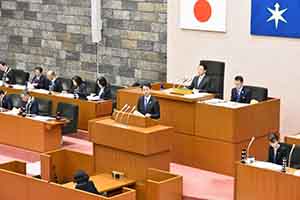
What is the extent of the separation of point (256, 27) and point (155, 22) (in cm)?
324

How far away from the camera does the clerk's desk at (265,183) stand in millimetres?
10141

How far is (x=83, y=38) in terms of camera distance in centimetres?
1952

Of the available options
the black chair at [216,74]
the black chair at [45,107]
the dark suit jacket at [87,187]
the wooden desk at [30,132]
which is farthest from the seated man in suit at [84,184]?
the black chair at [45,107]

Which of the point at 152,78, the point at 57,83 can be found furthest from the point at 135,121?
the point at 152,78

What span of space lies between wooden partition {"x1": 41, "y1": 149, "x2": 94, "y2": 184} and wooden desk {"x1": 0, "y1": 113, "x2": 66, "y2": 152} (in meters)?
1.39

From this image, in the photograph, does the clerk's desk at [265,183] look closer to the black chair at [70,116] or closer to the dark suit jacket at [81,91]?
the black chair at [70,116]

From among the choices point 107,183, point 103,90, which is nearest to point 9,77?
point 103,90

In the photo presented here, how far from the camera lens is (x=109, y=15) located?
18906 millimetres

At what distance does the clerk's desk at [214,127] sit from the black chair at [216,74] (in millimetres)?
1441

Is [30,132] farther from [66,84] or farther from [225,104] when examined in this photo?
[225,104]

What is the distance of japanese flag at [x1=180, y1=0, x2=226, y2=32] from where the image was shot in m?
16.2

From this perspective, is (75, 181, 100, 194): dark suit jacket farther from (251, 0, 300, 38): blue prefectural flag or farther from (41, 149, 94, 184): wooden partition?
(251, 0, 300, 38): blue prefectural flag

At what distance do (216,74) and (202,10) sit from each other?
6.83ft

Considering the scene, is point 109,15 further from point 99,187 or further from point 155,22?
point 99,187
